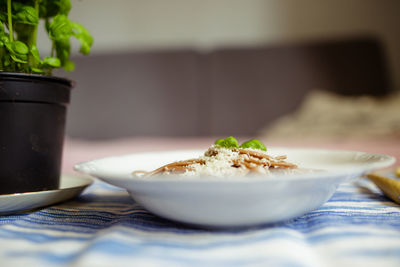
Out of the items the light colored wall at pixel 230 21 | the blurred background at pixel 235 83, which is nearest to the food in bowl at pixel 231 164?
the blurred background at pixel 235 83

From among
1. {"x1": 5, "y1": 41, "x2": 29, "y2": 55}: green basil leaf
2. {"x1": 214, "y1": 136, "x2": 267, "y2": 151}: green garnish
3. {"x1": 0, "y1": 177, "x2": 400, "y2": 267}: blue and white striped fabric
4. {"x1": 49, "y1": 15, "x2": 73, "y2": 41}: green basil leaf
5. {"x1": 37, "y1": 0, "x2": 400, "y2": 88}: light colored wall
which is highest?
{"x1": 37, "y1": 0, "x2": 400, "y2": 88}: light colored wall

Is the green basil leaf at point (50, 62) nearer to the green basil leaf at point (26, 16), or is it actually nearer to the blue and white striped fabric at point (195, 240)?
the green basil leaf at point (26, 16)

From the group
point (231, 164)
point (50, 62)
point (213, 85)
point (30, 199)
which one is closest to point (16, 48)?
point (50, 62)

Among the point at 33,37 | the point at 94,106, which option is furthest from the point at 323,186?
the point at 94,106

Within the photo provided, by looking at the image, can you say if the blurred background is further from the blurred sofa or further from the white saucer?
the white saucer

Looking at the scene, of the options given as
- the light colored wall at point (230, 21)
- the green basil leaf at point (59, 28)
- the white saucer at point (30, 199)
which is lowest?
the white saucer at point (30, 199)

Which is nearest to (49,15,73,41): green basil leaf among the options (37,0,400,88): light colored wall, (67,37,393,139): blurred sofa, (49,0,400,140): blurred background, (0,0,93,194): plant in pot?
(0,0,93,194): plant in pot
